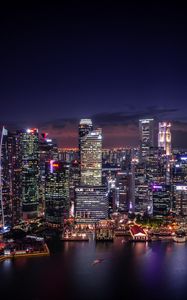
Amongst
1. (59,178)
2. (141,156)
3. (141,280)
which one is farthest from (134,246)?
(141,156)

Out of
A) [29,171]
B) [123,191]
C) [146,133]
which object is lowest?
[123,191]

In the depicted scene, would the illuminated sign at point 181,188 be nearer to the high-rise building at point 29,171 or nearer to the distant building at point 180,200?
the distant building at point 180,200

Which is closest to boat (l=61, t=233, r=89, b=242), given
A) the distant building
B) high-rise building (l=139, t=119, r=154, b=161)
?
the distant building

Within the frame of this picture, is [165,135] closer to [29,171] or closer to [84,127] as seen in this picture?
[84,127]

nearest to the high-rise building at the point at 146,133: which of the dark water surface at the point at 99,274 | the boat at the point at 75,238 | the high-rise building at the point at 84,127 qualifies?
the high-rise building at the point at 84,127

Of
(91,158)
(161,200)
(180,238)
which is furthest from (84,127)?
(180,238)
